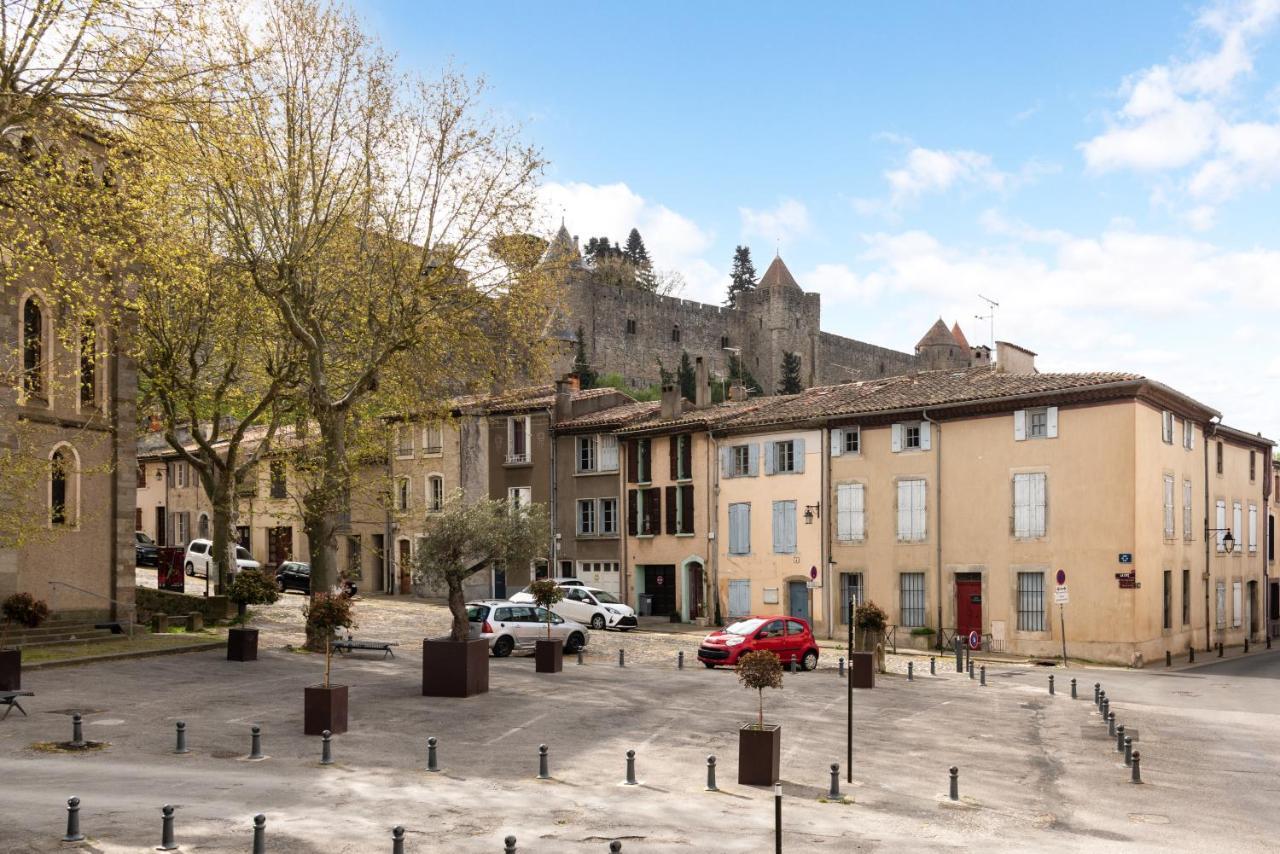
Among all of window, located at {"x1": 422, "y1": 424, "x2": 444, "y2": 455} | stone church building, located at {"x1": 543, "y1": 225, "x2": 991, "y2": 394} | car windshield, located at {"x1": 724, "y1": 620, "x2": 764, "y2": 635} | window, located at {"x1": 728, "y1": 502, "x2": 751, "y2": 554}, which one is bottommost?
car windshield, located at {"x1": 724, "y1": 620, "x2": 764, "y2": 635}

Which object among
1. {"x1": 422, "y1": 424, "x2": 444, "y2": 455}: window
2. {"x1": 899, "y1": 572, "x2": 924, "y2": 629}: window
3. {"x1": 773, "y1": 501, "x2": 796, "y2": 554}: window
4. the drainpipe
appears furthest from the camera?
{"x1": 422, "y1": 424, "x2": 444, "y2": 455}: window

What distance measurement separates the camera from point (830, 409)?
134ft

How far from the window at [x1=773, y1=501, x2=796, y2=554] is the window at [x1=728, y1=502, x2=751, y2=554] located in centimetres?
120

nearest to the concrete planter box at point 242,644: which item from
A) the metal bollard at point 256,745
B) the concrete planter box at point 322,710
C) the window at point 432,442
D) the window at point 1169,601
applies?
the concrete planter box at point 322,710

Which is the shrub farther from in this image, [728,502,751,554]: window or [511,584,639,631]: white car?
[728,502,751,554]: window

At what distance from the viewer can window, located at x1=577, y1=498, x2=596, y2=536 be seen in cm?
4831

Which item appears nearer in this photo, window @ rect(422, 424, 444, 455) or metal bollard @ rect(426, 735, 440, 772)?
metal bollard @ rect(426, 735, 440, 772)

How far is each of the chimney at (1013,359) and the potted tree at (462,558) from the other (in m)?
18.1

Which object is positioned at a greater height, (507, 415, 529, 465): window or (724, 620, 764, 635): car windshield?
(507, 415, 529, 465): window

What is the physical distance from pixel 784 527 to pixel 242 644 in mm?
20827

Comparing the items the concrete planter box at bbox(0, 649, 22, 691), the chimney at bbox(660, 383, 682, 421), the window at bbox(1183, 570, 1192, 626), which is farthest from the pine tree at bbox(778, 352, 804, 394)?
the concrete planter box at bbox(0, 649, 22, 691)

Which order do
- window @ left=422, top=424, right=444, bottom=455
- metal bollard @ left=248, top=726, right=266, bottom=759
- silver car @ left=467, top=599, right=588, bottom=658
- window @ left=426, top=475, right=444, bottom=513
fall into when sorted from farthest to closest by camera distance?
window @ left=426, top=475, right=444, bottom=513
window @ left=422, top=424, right=444, bottom=455
silver car @ left=467, top=599, right=588, bottom=658
metal bollard @ left=248, top=726, right=266, bottom=759

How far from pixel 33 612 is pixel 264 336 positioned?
11.6 metres

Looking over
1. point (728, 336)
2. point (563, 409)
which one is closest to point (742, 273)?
point (728, 336)
